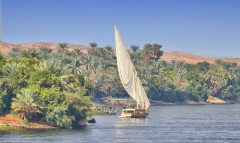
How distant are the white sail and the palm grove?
5.43 m

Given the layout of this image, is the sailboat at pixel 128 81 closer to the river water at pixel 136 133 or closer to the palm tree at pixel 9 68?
the river water at pixel 136 133

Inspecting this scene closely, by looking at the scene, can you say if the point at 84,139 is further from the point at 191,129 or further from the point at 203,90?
the point at 203,90

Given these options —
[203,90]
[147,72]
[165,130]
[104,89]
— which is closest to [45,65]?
[165,130]

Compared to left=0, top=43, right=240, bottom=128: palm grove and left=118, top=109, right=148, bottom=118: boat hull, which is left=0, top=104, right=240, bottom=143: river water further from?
left=118, top=109, right=148, bottom=118: boat hull

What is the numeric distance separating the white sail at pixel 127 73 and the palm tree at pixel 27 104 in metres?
28.5

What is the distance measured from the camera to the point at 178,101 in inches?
6196

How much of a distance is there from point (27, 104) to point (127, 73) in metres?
30.9

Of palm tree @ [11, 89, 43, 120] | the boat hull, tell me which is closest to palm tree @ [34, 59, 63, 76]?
palm tree @ [11, 89, 43, 120]

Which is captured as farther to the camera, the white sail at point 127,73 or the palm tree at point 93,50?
the palm tree at point 93,50

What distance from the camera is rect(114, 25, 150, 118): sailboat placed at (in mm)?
90750

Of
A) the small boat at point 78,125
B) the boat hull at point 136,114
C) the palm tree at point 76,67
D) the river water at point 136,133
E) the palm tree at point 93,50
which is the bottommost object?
the river water at point 136,133

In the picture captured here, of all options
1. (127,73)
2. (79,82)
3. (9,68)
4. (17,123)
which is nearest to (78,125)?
(17,123)

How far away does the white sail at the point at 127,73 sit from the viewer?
3605 inches

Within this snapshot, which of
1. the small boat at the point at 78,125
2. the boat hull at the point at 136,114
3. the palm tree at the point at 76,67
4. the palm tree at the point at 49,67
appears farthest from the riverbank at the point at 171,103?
the small boat at the point at 78,125
